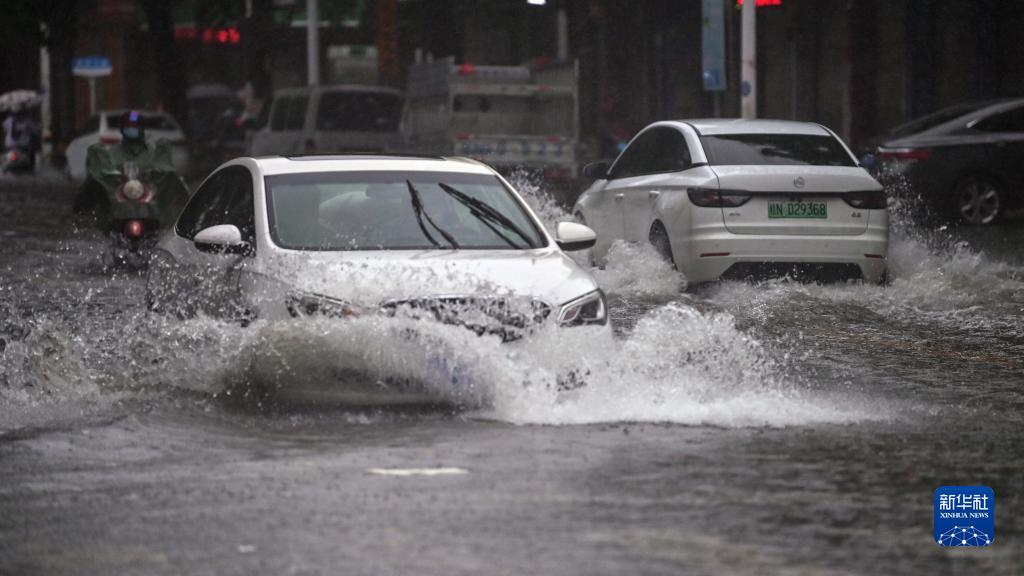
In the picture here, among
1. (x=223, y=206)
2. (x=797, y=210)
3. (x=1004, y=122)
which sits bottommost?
(x=797, y=210)

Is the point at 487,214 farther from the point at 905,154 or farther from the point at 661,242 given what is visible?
the point at 905,154

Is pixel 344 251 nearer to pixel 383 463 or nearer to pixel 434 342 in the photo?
pixel 434 342

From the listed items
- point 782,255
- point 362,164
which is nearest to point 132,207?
point 782,255

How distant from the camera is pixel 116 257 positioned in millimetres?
17812

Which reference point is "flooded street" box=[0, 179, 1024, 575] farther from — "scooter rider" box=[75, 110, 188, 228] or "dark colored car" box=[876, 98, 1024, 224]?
"dark colored car" box=[876, 98, 1024, 224]

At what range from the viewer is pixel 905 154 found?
22.3 metres

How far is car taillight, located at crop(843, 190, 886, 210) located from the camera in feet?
47.4

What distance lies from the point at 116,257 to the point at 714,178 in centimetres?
625

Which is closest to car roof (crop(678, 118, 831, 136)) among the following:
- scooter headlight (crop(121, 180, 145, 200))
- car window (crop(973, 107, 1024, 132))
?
scooter headlight (crop(121, 180, 145, 200))

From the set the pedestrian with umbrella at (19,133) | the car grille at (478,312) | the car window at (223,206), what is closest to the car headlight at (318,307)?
the car grille at (478,312)

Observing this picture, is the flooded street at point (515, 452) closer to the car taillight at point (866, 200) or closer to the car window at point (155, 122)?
the car taillight at point (866, 200)

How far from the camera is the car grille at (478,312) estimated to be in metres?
8.34

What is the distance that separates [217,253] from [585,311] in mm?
1882

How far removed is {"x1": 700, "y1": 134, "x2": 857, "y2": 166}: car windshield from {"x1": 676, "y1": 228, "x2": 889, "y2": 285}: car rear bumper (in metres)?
0.71
